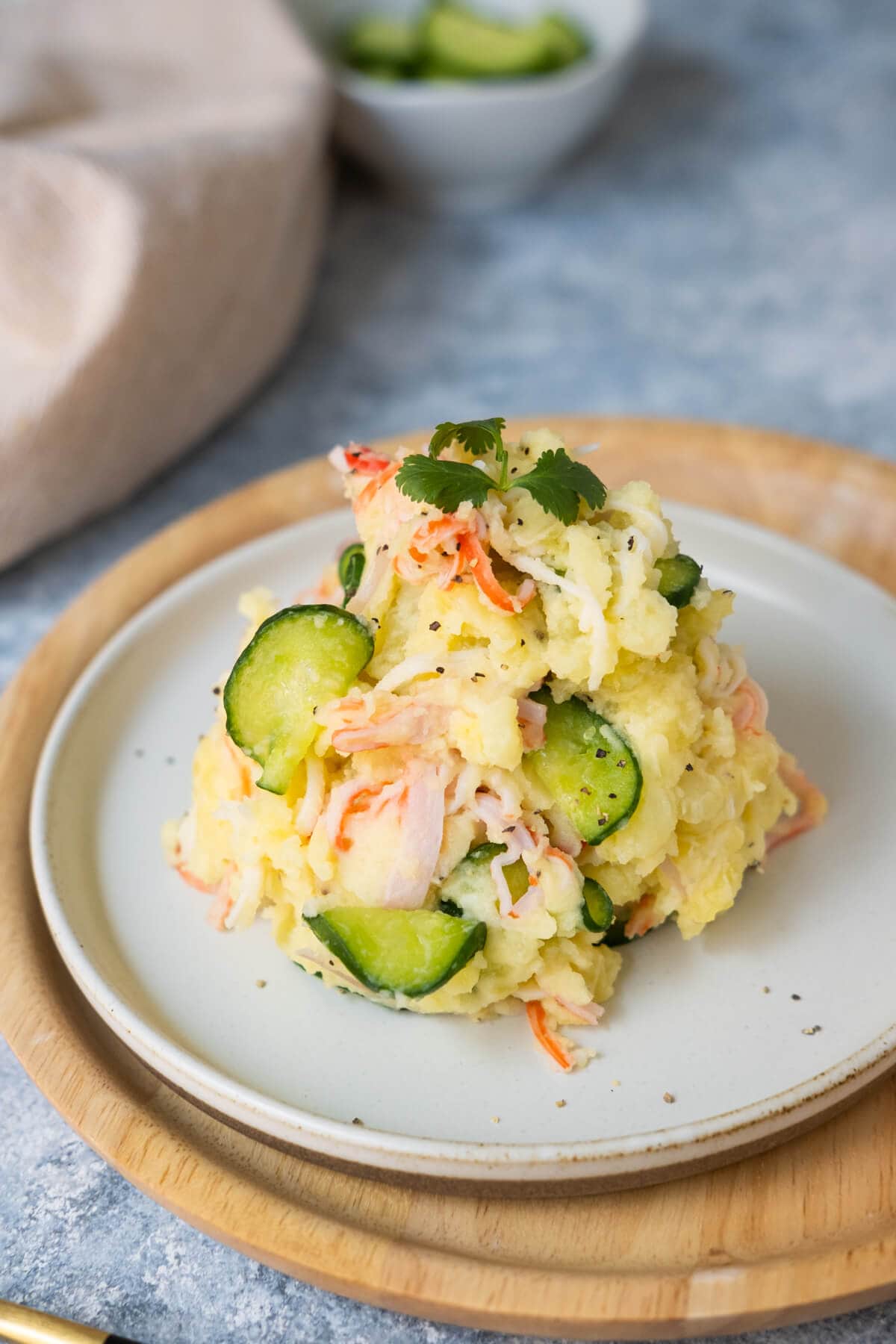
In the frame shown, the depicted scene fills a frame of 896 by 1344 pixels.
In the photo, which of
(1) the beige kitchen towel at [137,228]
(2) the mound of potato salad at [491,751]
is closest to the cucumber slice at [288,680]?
(2) the mound of potato salad at [491,751]

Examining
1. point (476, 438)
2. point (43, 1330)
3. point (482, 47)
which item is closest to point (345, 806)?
point (476, 438)

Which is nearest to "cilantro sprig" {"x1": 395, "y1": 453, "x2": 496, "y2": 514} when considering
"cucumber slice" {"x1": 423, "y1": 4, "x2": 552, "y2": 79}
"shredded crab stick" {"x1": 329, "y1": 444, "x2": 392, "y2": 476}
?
"shredded crab stick" {"x1": 329, "y1": 444, "x2": 392, "y2": 476}

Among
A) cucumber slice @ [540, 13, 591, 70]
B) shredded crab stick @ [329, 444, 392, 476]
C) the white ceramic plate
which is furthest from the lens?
cucumber slice @ [540, 13, 591, 70]

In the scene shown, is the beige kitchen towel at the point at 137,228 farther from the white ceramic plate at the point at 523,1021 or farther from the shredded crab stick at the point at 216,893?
the shredded crab stick at the point at 216,893

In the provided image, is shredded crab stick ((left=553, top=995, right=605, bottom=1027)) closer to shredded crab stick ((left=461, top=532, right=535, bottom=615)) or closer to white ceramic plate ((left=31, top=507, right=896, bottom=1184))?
white ceramic plate ((left=31, top=507, right=896, bottom=1184))

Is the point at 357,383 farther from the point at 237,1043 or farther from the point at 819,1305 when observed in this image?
the point at 819,1305

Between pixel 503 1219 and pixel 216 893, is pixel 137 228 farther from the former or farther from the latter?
pixel 503 1219

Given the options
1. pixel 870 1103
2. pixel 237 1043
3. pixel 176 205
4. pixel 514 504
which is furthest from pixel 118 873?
pixel 176 205

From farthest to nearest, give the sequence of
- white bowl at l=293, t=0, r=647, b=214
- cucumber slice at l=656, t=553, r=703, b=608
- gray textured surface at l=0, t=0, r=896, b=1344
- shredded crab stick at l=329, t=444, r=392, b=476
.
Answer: white bowl at l=293, t=0, r=647, b=214
gray textured surface at l=0, t=0, r=896, b=1344
shredded crab stick at l=329, t=444, r=392, b=476
cucumber slice at l=656, t=553, r=703, b=608
